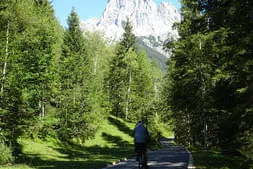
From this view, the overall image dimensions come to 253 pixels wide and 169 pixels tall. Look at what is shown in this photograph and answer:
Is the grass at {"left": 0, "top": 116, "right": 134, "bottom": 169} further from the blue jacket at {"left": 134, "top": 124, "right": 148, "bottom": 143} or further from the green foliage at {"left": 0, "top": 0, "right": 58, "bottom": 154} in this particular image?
the blue jacket at {"left": 134, "top": 124, "right": 148, "bottom": 143}

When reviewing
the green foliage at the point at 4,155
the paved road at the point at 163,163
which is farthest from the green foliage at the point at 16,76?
the paved road at the point at 163,163

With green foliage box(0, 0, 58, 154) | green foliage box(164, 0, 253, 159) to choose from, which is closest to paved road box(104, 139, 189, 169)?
green foliage box(164, 0, 253, 159)

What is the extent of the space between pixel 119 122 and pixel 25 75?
1235 inches

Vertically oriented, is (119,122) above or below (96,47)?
below

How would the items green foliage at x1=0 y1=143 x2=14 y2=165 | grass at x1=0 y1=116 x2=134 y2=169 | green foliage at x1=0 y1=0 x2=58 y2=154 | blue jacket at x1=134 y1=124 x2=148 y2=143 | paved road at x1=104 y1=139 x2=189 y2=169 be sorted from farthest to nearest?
green foliage at x1=0 y1=0 x2=58 y2=154, grass at x1=0 y1=116 x2=134 y2=169, green foliage at x1=0 y1=143 x2=14 y2=165, paved road at x1=104 y1=139 x2=189 y2=169, blue jacket at x1=134 y1=124 x2=148 y2=143

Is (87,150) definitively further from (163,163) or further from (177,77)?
(163,163)

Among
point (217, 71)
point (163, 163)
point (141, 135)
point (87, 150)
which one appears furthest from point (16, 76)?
point (87, 150)

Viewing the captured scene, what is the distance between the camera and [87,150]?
32000 mm

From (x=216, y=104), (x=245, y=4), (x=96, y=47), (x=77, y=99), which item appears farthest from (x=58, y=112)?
(x=96, y=47)

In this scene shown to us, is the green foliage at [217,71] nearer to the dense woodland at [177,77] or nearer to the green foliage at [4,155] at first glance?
the dense woodland at [177,77]

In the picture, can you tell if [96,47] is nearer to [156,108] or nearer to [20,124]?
[156,108]

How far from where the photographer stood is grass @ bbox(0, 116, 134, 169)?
1794 cm

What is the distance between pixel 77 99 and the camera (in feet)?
104

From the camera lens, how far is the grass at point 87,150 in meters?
17.9
